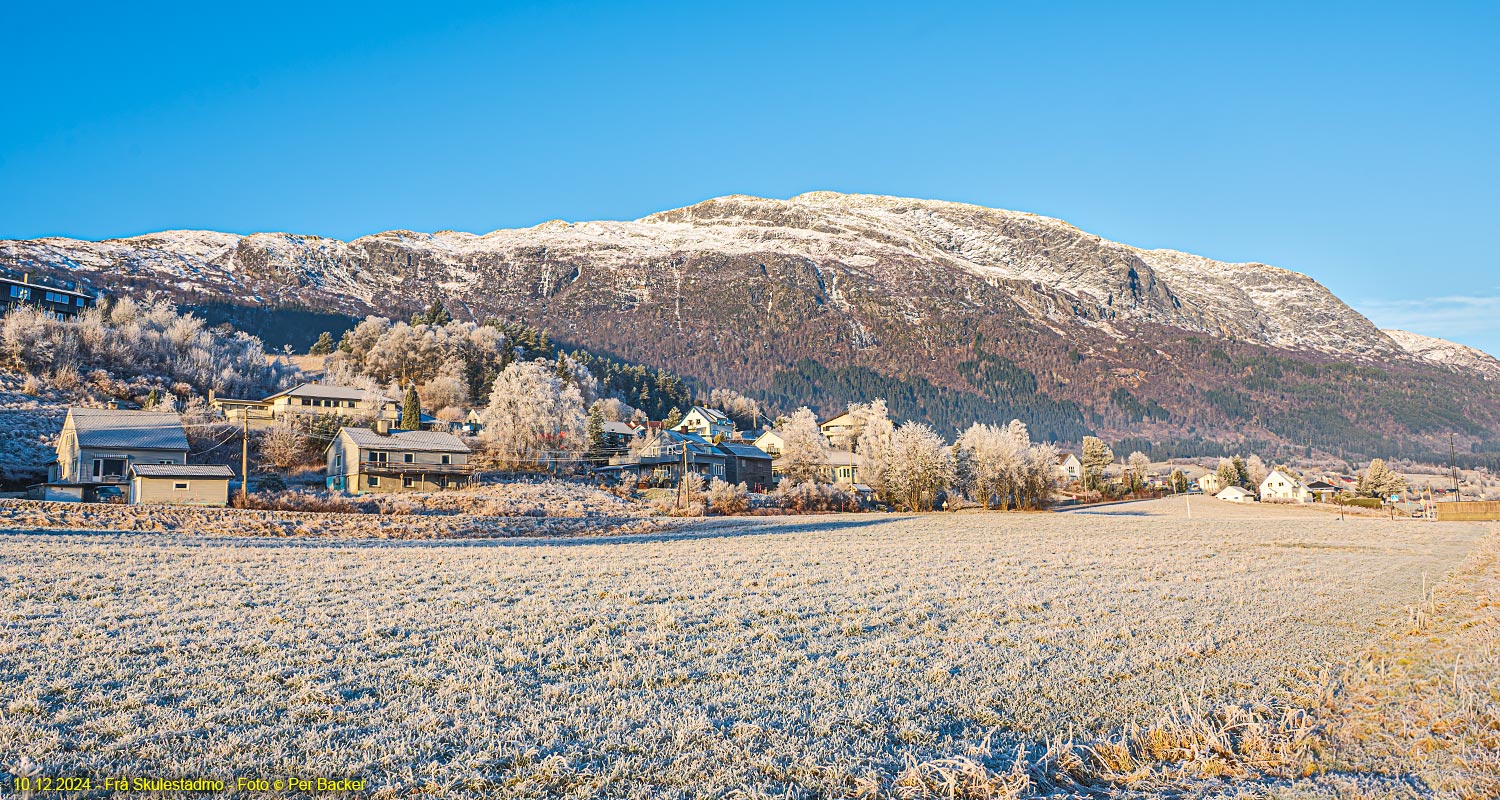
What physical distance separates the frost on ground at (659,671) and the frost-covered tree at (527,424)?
59779 mm

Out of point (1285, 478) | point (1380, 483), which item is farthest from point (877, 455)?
point (1285, 478)

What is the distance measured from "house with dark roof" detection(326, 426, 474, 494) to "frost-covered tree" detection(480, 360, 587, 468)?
6.51 meters

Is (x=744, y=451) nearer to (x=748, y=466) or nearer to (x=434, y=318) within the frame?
(x=748, y=466)

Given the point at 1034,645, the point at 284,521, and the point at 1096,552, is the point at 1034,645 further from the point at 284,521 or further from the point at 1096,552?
the point at 284,521

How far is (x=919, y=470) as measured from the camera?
71.9 m

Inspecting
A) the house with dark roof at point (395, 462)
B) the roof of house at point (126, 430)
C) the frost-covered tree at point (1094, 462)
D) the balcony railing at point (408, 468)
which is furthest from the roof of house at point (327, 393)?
the frost-covered tree at point (1094, 462)

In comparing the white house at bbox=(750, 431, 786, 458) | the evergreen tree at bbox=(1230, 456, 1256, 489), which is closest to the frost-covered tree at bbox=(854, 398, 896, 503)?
the white house at bbox=(750, 431, 786, 458)

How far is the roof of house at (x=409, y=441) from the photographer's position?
72.7 m

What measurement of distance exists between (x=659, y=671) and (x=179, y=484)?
56.5 meters

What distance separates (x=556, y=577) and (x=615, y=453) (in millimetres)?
74804

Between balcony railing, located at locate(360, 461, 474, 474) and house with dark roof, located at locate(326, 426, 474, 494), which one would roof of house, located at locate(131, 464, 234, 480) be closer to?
house with dark roof, located at locate(326, 426, 474, 494)

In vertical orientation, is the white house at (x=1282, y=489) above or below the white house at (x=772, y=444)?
below

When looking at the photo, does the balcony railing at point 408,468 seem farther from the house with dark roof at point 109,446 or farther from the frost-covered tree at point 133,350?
the frost-covered tree at point 133,350

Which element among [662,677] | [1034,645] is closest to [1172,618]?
[1034,645]
